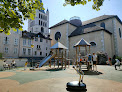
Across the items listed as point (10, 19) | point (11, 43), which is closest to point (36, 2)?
point (10, 19)

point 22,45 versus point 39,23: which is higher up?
point 39,23

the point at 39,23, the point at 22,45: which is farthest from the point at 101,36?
the point at 39,23

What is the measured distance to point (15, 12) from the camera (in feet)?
15.8

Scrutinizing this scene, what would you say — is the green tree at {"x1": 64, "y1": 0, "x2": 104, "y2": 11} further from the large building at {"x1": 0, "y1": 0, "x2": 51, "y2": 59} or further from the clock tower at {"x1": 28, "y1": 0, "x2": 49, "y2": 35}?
the clock tower at {"x1": 28, "y1": 0, "x2": 49, "y2": 35}

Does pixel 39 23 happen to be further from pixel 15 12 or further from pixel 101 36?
pixel 15 12

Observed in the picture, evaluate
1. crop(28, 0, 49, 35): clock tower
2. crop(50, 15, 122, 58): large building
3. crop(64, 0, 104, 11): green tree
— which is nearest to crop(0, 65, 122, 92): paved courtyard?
crop(64, 0, 104, 11): green tree

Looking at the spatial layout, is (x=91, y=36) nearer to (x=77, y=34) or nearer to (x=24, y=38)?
(x=77, y=34)

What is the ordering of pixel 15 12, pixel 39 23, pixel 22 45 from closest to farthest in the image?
pixel 15 12 < pixel 22 45 < pixel 39 23

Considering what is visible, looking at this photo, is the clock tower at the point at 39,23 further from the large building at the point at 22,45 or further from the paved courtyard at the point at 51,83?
the paved courtyard at the point at 51,83

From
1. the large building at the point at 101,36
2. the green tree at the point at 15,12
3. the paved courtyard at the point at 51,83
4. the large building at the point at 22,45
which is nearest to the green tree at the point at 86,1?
the green tree at the point at 15,12

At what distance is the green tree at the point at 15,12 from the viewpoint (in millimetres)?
4414

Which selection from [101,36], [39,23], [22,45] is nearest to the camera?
[101,36]

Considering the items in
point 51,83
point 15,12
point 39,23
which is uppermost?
point 39,23

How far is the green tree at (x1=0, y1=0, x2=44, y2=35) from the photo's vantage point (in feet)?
14.5
